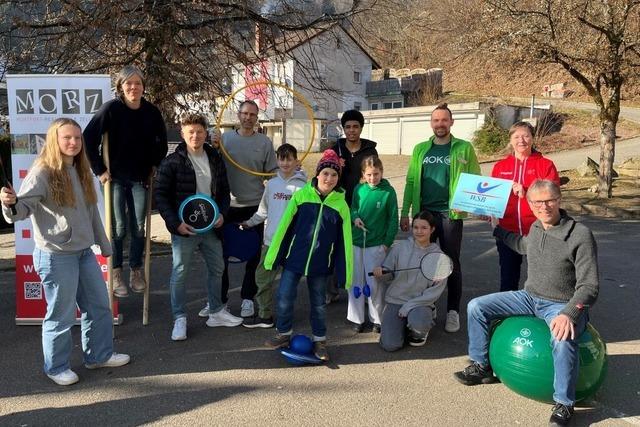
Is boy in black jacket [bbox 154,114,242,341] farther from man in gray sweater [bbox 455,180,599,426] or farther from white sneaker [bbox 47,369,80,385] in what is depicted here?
man in gray sweater [bbox 455,180,599,426]

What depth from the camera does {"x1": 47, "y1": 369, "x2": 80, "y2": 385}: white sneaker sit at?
410 centimetres

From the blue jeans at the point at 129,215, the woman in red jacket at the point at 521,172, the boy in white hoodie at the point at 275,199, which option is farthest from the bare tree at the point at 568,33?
the blue jeans at the point at 129,215

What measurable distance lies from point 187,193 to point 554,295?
130 inches

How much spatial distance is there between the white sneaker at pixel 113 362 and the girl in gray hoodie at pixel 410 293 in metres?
2.31

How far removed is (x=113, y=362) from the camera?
14.6ft

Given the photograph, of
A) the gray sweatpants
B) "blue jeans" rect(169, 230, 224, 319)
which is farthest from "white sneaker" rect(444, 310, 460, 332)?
"blue jeans" rect(169, 230, 224, 319)

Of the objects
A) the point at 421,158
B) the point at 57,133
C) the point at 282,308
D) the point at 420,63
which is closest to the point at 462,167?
the point at 421,158

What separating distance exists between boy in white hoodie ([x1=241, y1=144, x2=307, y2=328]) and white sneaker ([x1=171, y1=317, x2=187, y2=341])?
66cm

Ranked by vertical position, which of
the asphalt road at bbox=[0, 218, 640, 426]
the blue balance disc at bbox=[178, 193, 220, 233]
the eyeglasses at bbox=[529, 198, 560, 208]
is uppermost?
the eyeglasses at bbox=[529, 198, 560, 208]

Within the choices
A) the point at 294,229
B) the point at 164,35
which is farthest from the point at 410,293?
the point at 164,35

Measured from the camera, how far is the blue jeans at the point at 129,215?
5.24 meters

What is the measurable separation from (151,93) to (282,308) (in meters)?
5.03

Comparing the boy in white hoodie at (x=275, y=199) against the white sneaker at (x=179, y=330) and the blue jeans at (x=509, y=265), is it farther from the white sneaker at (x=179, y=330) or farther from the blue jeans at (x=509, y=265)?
the blue jeans at (x=509, y=265)

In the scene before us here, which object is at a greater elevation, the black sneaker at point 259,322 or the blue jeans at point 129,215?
the blue jeans at point 129,215
